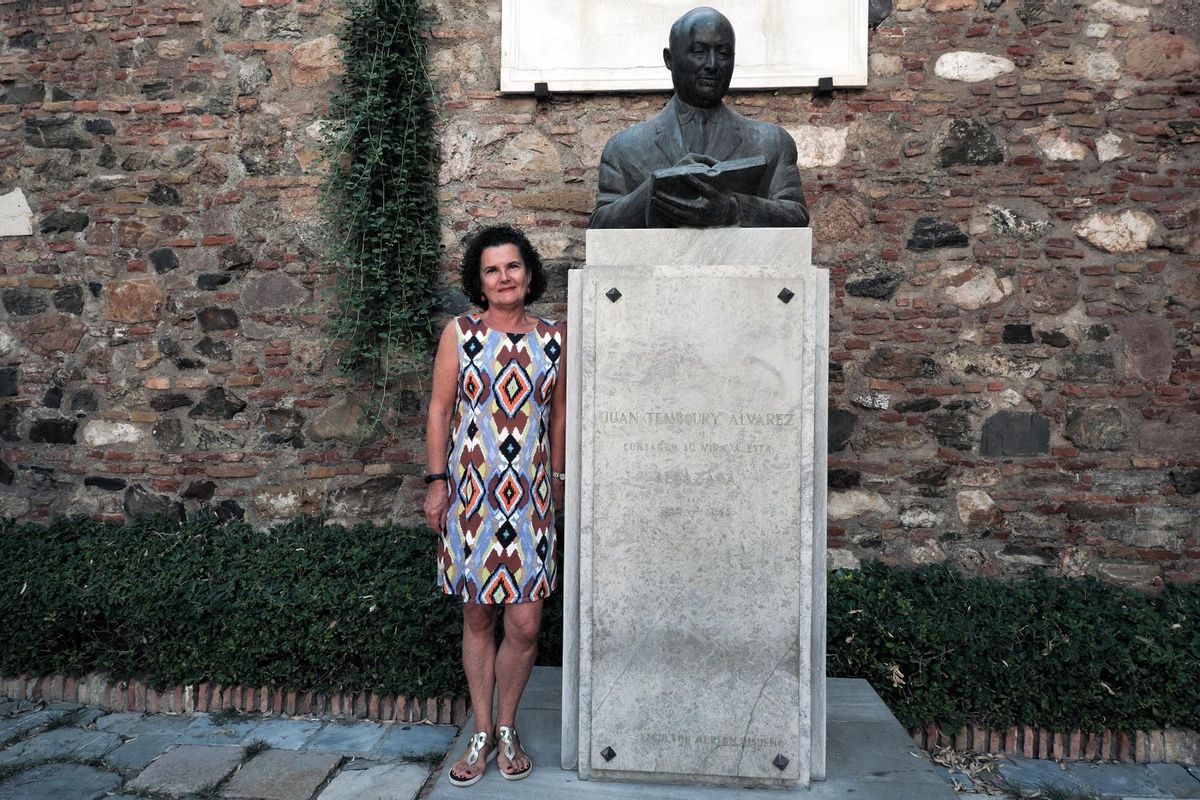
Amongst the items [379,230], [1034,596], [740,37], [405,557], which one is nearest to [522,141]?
[379,230]

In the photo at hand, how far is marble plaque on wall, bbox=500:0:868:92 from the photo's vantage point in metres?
3.92

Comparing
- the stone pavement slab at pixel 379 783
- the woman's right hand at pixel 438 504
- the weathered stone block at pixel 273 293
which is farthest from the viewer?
the weathered stone block at pixel 273 293

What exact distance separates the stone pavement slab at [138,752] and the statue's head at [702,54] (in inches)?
119

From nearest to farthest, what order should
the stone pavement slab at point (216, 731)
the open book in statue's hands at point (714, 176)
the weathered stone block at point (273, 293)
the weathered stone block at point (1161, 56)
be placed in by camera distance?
the open book in statue's hands at point (714, 176) → the stone pavement slab at point (216, 731) → the weathered stone block at point (1161, 56) → the weathered stone block at point (273, 293)

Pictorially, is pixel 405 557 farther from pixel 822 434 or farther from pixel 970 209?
pixel 970 209

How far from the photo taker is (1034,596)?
3.37 metres

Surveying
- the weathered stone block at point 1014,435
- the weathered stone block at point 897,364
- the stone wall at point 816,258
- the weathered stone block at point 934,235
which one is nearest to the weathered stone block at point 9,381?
the stone wall at point 816,258

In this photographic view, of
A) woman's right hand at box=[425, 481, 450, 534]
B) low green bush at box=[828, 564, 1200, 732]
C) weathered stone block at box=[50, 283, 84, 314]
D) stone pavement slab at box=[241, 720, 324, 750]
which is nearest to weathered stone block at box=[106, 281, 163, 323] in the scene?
weathered stone block at box=[50, 283, 84, 314]

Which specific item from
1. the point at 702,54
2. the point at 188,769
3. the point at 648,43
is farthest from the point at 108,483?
the point at 702,54

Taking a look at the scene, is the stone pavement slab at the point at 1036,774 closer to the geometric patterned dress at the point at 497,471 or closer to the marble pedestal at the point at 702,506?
the marble pedestal at the point at 702,506

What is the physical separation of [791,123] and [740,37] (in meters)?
0.51

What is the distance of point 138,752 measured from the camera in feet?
9.66

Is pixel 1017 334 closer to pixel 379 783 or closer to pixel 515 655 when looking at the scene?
pixel 515 655

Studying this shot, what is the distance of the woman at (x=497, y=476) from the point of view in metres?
2.34
